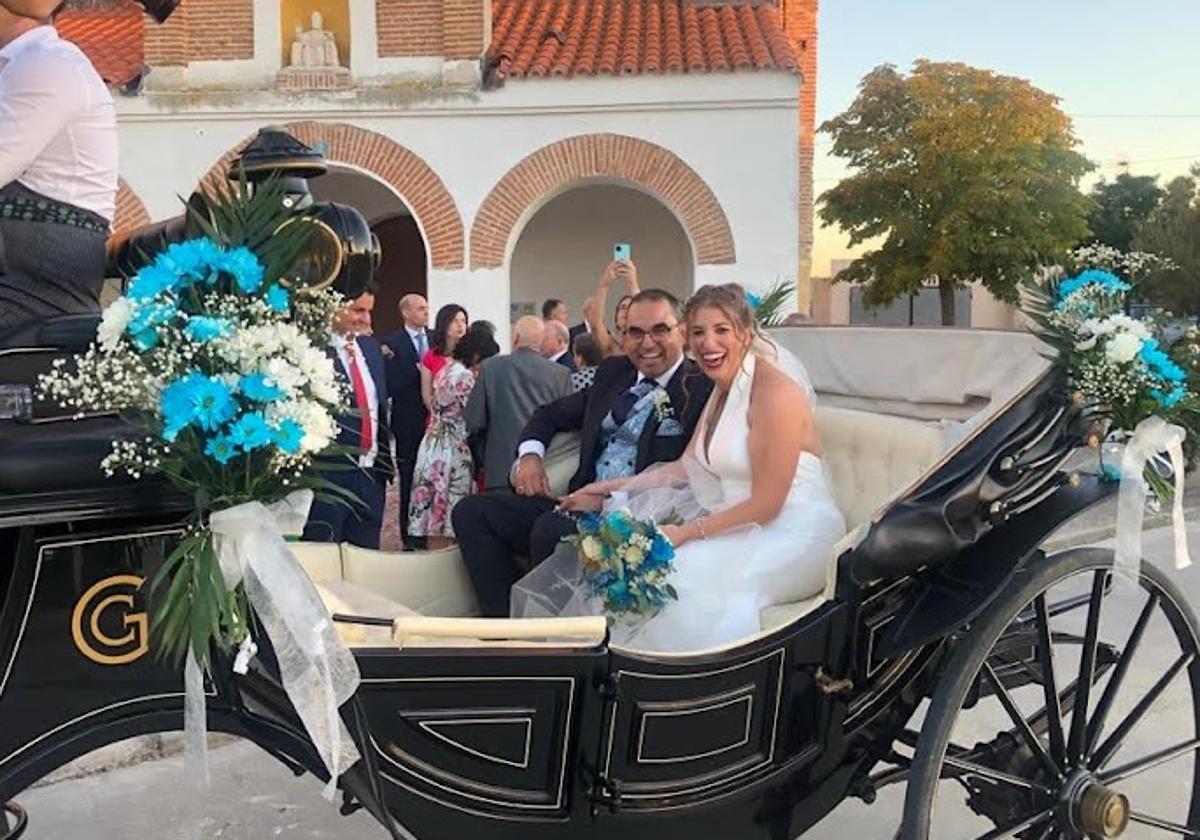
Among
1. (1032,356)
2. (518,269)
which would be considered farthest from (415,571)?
(518,269)

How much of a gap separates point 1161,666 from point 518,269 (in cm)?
998

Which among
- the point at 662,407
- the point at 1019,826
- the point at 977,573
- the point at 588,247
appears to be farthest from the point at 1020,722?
the point at 588,247

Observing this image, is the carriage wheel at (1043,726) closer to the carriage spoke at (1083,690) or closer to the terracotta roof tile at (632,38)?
the carriage spoke at (1083,690)

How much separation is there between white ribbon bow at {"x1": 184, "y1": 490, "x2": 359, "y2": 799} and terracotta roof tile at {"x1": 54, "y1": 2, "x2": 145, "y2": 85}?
10779mm

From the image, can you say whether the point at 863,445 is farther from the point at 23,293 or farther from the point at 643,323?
the point at 23,293

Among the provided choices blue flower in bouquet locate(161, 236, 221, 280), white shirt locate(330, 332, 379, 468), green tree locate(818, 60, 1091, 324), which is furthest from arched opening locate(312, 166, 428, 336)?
blue flower in bouquet locate(161, 236, 221, 280)

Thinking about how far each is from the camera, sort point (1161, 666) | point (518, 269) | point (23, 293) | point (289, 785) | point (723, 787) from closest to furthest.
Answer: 1. point (23, 293)
2. point (723, 787)
3. point (289, 785)
4. point (1161, 666)
5. point (518, 269)

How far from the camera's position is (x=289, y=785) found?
12.3 feet

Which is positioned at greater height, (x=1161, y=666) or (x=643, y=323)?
(x=643, y=323)

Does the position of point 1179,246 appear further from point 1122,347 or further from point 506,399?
point 1122,347

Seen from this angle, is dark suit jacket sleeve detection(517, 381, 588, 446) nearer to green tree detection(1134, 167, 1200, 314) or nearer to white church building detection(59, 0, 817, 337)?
white church building detection(59, 0, 817, 337)

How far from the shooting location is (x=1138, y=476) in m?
2.62

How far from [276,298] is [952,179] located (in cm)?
1866

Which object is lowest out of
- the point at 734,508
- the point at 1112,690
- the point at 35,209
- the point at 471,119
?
the point at 1112,690
